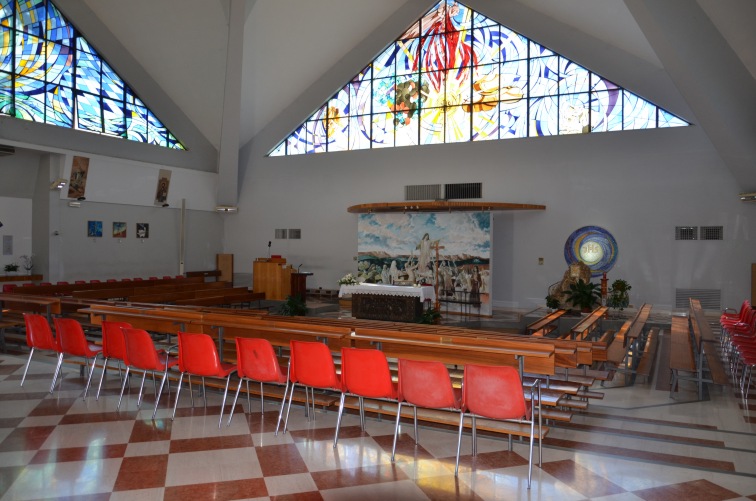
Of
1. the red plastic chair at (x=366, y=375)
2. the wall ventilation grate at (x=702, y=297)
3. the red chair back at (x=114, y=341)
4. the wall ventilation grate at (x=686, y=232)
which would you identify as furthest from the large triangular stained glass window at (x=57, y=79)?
the wall ventilation grate at (x=702, y=297)

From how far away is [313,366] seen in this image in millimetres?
4410

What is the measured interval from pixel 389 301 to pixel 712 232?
7.00 meters

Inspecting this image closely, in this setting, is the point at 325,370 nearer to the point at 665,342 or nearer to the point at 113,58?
the point at 665,342

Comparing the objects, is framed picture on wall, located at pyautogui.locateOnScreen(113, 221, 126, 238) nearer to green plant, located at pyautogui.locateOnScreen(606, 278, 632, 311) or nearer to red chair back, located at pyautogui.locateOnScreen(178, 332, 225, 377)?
red chair back, located at pyautogui.locateOnScreen(178, 332, 225, 377)

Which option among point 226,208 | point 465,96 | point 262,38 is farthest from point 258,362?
point 226,208

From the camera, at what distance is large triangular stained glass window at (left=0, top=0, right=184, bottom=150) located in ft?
42.7

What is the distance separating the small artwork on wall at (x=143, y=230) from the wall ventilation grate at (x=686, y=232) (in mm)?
13418

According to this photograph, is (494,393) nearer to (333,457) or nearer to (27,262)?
(333,457)

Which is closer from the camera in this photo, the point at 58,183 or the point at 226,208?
the point at 58,183

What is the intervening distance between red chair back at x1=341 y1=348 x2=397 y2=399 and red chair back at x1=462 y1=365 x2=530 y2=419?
1.94 ft

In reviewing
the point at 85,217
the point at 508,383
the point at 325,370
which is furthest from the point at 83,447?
the point at 85,217

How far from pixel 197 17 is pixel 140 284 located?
6069 millimetres

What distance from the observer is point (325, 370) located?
4363mm

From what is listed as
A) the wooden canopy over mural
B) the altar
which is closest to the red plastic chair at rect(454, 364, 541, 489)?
the altar
